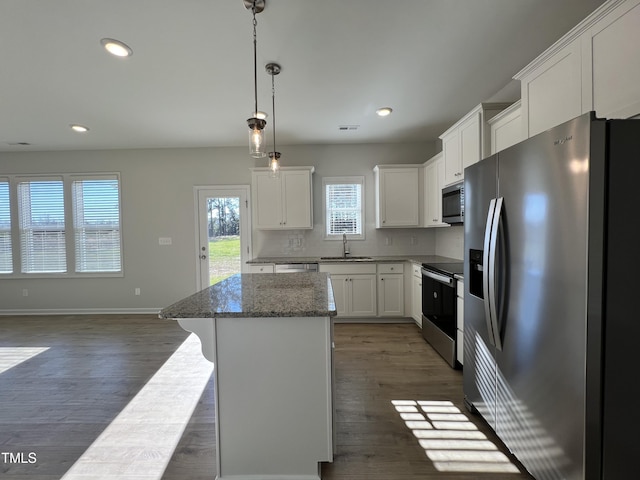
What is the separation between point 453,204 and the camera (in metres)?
3.01

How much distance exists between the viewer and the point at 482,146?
2.53 m

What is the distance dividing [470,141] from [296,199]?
2.38m

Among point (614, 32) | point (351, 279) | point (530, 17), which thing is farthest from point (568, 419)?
point (351, 279)

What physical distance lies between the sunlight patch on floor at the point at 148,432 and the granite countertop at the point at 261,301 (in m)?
0.97

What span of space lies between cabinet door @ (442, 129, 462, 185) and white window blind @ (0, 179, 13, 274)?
22.1 ft

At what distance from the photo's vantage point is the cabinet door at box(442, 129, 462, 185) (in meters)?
2.95

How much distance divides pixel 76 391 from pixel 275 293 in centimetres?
209

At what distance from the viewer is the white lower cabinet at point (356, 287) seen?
386 cm

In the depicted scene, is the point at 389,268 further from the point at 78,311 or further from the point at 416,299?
the point at 78,311

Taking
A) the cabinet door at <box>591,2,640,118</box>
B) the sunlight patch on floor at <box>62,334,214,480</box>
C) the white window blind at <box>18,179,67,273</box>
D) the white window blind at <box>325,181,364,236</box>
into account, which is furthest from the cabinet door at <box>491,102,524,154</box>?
the white window blind at <box>18,179,67,273</box>

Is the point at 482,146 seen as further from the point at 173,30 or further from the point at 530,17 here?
the point at 173,30

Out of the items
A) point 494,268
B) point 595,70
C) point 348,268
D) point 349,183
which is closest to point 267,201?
point 349,183

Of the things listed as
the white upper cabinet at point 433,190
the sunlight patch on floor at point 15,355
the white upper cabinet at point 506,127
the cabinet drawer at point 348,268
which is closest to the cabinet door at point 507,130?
the white upper cabinet at point 506,127

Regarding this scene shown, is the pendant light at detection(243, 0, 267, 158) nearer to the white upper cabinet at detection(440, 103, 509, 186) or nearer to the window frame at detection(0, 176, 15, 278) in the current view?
the white upper cabinet at detection(440, 103, 509, 186)
